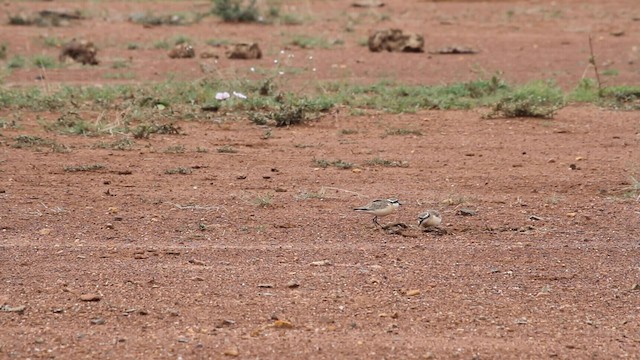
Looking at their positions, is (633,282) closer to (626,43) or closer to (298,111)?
(298,111)

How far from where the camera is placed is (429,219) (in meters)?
6.21

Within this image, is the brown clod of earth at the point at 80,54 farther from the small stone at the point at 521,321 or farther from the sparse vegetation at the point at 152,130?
the small stone at the point at 521,321

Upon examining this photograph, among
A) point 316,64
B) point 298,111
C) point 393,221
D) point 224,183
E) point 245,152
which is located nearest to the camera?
point 393,221

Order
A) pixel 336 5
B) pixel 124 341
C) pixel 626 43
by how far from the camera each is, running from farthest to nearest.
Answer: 1. pixel 336 5
2. pixel 626 43
3. pixel 124 341

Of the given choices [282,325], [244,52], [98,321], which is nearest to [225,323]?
[282,325]

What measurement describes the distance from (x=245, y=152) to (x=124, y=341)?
4250 mm

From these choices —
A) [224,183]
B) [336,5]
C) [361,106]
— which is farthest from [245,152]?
[336,5]

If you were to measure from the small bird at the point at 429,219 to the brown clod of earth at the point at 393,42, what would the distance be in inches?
368

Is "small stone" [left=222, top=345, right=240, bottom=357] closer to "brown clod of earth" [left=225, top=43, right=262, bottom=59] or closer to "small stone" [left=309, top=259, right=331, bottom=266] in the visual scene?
"small stone" [left=309, top=259, right=331, bottom=266]

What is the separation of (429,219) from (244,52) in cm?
849

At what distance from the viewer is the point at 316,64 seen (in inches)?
553

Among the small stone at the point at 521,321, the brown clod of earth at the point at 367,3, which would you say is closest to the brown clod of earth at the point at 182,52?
the brown clod of earth at the point at 367,3

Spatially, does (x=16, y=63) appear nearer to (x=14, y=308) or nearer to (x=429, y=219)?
(x=429, y=219)

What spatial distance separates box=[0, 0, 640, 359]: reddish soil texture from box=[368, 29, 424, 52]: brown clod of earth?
4966mm
